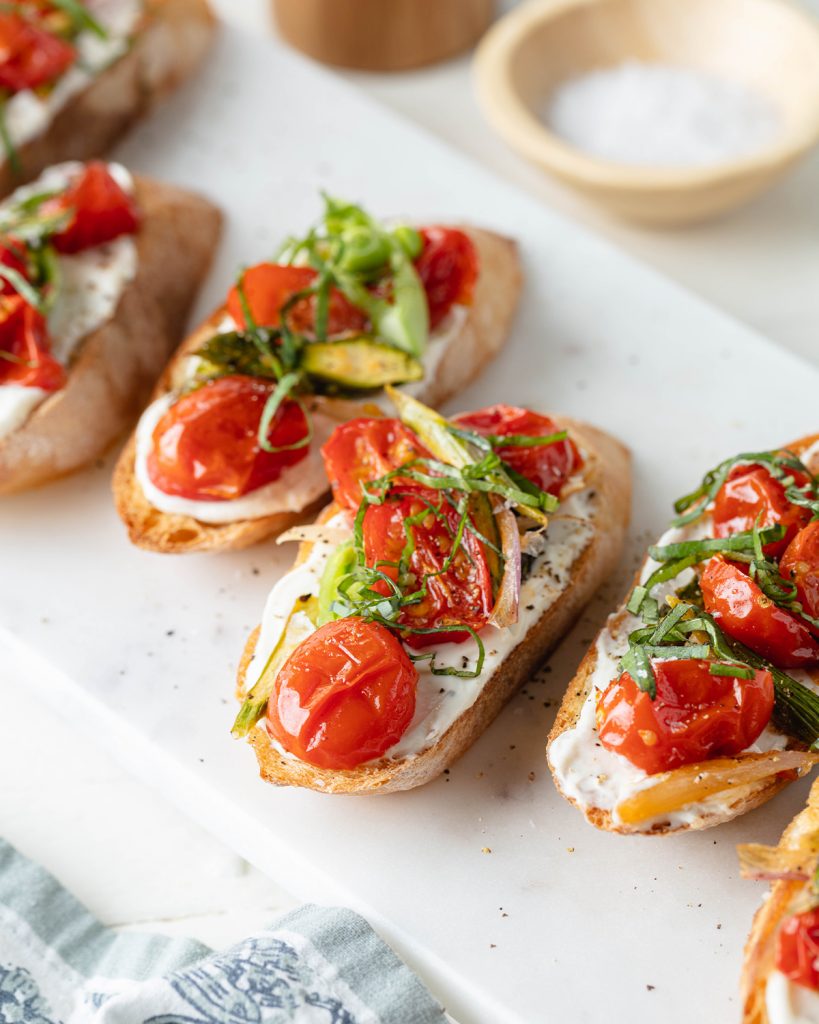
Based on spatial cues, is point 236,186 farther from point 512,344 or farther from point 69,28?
point 512,344

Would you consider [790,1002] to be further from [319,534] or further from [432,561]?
[319,534]

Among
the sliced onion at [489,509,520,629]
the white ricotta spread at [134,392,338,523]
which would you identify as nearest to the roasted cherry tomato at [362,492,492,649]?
the sliced onion at [489,509,520,629]

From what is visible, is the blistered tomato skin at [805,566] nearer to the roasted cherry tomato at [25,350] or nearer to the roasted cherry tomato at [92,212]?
the roasted cherry tomato at [25,350]

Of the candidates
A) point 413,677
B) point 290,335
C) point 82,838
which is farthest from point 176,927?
point 290,335

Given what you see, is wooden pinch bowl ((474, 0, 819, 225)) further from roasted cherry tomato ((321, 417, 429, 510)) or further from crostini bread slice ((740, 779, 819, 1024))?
crostini bread slice ((740, 779, 819, 1024))

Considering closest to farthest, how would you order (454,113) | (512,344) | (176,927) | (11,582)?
→ (176,927) → (11,582) → (512,344) → (454,113)

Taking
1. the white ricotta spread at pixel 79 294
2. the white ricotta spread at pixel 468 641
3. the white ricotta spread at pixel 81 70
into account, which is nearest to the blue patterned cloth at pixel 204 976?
the white ricotta spread at pixel 468 641
